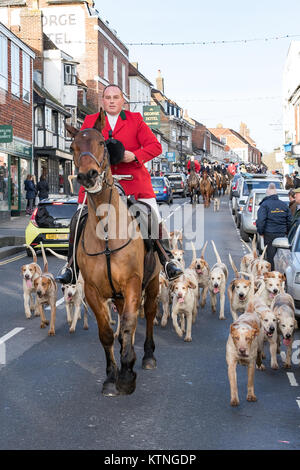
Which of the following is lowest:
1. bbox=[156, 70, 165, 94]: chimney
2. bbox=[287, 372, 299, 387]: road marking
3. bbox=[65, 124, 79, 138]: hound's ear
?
bbox=[287, 372, 299, 387]: road marking

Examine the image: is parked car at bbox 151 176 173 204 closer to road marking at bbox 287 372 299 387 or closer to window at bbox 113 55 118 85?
window at bbox 113 55 118 85

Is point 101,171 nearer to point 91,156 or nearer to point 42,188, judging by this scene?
point 91,156

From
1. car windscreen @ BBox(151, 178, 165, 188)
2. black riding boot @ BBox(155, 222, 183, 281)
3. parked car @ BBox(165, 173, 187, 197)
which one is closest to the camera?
black riding boot @ BBox(155, 222, 183, 281)

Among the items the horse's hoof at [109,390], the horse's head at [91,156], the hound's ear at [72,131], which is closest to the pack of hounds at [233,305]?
the horse's hoof at [109,390]

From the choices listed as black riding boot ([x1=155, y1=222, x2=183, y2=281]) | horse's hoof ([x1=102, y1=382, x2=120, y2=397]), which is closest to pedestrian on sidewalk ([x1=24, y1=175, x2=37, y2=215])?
black riding boot ([x1=155, y1=222, x2=183, y2=281])

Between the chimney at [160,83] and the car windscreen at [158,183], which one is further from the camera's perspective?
the chimney at [160,83]

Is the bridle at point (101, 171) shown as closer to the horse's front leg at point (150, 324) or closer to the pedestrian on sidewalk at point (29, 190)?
the horse's front leg at point (150, 324)

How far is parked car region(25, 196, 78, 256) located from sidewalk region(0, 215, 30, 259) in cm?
93

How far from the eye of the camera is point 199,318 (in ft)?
34.0

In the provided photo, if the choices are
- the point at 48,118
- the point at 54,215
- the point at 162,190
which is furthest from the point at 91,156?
the point at 48,118

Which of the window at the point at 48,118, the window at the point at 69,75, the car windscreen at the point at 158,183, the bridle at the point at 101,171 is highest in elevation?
the window at the point at 69,75

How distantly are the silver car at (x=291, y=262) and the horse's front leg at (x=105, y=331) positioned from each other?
11.9ft

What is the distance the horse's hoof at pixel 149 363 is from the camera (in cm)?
709

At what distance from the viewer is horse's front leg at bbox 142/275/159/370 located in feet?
23.4
